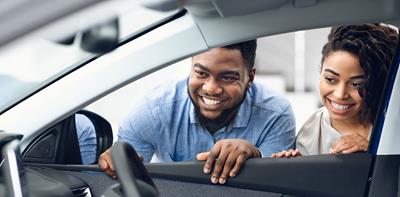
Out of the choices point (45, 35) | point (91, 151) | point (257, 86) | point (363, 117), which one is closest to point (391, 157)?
point (363, 117)

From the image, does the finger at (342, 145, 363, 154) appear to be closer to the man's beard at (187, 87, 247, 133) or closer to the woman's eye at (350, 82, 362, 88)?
the woman's eye at (350, 82, 362, 88)

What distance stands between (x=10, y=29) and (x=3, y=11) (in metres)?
0.02

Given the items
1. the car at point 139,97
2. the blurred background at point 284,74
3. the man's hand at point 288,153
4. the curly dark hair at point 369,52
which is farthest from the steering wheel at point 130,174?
the curly dark hair at point 369,52

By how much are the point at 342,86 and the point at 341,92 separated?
2cm

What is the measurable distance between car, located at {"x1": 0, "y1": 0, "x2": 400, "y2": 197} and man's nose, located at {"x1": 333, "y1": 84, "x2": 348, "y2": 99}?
137mm

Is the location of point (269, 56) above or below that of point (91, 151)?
above

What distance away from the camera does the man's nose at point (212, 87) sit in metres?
2.25

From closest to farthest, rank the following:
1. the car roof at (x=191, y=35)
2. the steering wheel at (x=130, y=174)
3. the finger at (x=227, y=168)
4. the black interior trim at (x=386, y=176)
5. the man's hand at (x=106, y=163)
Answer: the steering wheel at (x=130, y=174), the car roof at (x=191, y=35), the black interior trim at (x=386, y=176), the man's hand at (x=106, y=163), the finger at (x=227, y=168)

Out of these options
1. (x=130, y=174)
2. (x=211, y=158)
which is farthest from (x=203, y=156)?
(x=130, y=174)

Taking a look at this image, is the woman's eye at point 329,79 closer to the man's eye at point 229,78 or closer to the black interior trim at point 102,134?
the man's eye at point 229,78

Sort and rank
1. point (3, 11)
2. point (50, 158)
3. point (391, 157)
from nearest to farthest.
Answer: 1. point (3, 11)
2. point (391, 157)
3. point (50, 158)

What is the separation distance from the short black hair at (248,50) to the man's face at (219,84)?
0.6 inches

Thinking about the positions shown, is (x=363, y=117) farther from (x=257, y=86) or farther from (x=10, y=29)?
(x=10, y=29)

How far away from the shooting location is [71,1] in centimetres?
70
